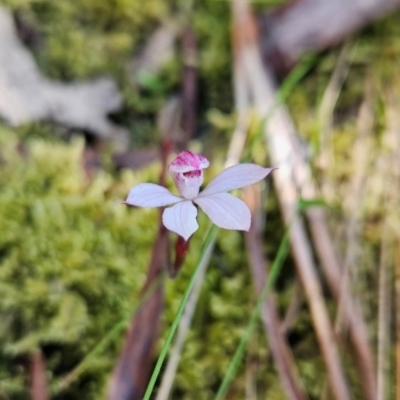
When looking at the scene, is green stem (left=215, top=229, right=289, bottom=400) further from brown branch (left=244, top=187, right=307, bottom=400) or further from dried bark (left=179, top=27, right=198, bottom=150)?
dried bark (left=179, top=27, right=198, bottom=150)

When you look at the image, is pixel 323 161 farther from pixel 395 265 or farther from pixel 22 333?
pixel 22 333

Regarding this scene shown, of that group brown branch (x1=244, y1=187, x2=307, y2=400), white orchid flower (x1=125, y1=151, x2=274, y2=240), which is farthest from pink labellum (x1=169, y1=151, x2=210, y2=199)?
brown branch (x1=244, y1=187, x2=307, y2=400)

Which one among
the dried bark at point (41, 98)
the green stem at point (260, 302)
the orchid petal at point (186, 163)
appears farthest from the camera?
the dried bark at point (41, 98)

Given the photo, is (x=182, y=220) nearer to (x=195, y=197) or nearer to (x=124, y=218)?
(x=195, y=197)

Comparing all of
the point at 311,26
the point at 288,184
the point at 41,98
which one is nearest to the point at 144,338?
the point at 288,184

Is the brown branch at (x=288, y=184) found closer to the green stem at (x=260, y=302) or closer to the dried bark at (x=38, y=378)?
the green stem at (x=260, y=302)

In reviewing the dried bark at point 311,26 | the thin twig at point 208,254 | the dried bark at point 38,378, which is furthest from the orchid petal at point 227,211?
the dried bark at point 311,26

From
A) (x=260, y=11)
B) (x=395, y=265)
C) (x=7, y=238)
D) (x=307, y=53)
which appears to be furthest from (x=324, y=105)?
(x=7, y=238)
